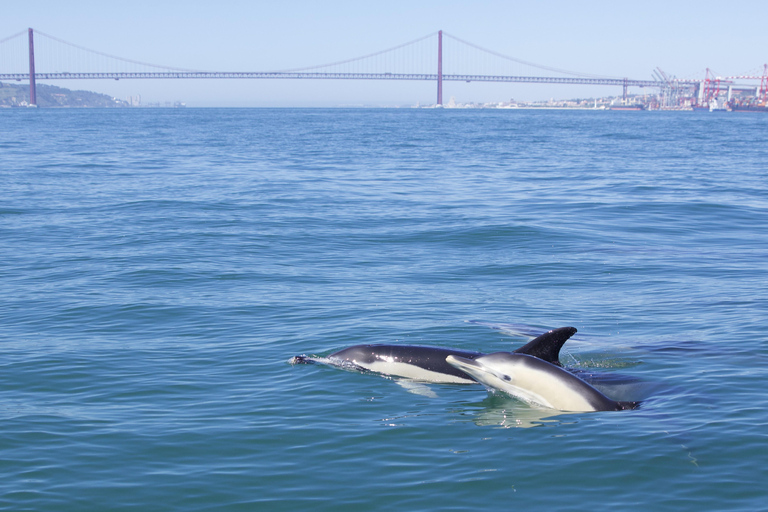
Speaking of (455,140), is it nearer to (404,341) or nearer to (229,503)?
(404,341)

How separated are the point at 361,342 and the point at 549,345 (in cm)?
342

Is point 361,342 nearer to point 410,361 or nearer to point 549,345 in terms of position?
point 410,361

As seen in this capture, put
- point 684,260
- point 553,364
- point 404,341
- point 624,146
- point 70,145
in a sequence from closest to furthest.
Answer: point 553,364, point 404,341, point 684,260, point 70,145, point 624,146

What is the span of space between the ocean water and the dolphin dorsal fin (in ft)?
2.05

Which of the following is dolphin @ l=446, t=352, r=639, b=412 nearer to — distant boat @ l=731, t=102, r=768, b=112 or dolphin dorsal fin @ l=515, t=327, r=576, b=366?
dolphin dorsal fin @ l=515, t=327, r=576, b=366

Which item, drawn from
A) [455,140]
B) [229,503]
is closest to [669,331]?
[229,503]

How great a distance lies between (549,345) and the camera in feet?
27.1

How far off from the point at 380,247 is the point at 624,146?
4365 cm

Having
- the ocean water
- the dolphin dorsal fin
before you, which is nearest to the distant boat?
the ocean water

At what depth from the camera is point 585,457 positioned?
7.14 meters

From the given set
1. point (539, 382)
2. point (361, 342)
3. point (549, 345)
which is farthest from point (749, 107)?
point (539, 382)

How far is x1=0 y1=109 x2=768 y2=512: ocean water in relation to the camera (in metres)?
6.75

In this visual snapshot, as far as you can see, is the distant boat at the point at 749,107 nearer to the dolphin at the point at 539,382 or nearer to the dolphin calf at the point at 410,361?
the dolphin calf at the point at 410,361

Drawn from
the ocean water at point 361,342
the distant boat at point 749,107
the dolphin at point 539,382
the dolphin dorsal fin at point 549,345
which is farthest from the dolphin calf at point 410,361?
the distant boat at point 749,107
